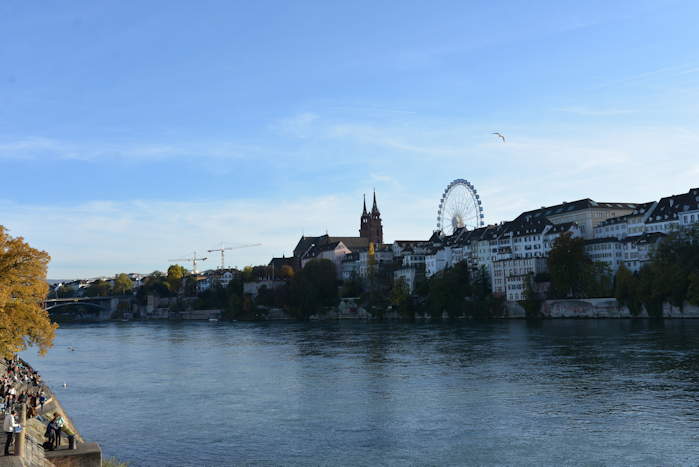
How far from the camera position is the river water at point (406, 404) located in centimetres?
2262

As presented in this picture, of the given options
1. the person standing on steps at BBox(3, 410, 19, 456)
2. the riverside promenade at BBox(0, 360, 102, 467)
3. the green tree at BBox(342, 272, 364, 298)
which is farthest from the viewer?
the green tree at BBox(342, 272, 364, 298)

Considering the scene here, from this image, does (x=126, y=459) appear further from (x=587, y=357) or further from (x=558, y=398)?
(x=587, y=357)

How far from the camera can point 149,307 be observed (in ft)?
638

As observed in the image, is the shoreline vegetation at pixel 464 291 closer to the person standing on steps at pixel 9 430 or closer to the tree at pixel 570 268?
the tree at pixel 570 268

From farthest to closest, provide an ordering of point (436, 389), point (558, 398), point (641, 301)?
point (641, 301)
point (436, 389)
point (558, 398)

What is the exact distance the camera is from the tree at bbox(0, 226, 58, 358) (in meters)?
29.9

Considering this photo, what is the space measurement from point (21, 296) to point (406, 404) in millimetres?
18006

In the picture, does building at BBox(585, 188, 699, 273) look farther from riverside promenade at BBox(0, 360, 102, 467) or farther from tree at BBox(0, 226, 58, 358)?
riverside promenade at BBox(0, 360, 102, 467)

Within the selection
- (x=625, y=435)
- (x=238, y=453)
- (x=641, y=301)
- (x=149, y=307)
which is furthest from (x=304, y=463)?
Answer: (x=149, y=307)

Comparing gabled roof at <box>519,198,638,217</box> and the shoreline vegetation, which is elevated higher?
gabled roof at <box>519,198,638,217</box>

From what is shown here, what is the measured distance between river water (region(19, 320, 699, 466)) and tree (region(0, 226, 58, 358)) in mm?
3770

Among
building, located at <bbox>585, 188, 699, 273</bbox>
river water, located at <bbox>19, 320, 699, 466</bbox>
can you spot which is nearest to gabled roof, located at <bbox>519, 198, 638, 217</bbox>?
building, located at <bbox>585, 188, 699, 273</bbox>

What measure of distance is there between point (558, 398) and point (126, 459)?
1782 cm

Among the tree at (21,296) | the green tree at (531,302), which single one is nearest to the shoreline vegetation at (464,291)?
the green tree at (531,302)
